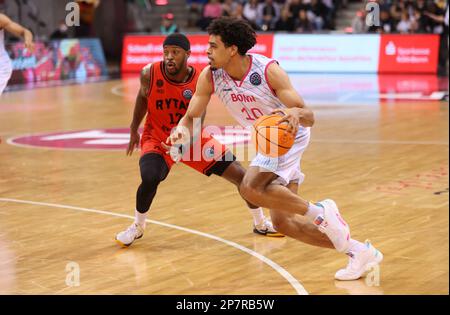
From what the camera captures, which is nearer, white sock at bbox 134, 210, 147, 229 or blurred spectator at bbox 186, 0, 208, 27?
white sock at bbox 134, 210, 147, 229

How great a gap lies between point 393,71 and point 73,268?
56.6 feet

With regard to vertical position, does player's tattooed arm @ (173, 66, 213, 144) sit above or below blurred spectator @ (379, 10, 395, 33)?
above

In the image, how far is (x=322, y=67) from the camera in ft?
77.0

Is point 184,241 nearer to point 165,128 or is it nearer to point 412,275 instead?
point 165,128

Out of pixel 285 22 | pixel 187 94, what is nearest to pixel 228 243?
pixel 187 94

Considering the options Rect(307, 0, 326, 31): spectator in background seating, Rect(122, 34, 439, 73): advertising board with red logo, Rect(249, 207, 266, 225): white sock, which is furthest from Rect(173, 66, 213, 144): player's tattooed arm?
Rect(307, 0, 326, 31): spectator in background seating

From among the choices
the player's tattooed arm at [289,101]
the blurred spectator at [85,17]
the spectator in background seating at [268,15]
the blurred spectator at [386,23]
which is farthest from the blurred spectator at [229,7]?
the player's tattooed arm at [289,101]

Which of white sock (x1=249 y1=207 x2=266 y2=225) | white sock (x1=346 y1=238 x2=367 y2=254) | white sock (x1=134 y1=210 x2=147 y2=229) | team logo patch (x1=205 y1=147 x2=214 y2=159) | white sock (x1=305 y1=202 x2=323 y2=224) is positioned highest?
team logo patch (x1=205 y1=147 x2=214 y2=159)

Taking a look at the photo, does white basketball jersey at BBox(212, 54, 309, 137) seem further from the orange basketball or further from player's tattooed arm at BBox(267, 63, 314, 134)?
the orange basketball

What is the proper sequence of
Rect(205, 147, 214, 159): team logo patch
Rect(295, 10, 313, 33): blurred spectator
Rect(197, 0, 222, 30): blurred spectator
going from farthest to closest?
Rect(197, 0, 222, 30): blurred spectator, Rect(295, 10, 313, 33): blurred spectator, Rect(205, 147, 214, 159): team logo patch

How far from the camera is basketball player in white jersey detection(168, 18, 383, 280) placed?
6266mm

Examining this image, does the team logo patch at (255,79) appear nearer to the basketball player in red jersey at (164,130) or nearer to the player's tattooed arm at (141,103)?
Result: the basketball player in red jersey at (164,130)

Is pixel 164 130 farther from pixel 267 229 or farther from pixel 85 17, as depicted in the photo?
pixel 85 17
